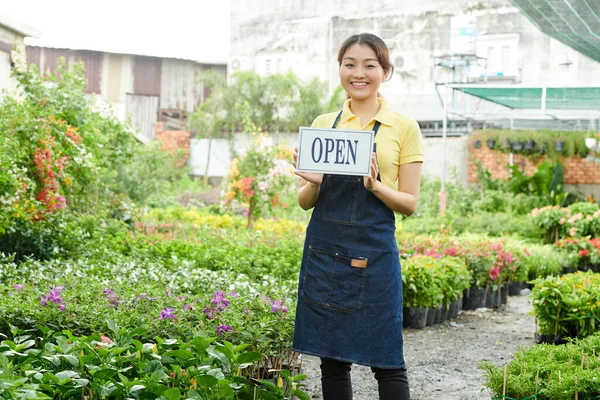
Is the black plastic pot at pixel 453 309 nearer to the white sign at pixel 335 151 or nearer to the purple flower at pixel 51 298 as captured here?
the purple flower at pixel 51 298

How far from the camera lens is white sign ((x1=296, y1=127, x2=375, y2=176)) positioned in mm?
3115

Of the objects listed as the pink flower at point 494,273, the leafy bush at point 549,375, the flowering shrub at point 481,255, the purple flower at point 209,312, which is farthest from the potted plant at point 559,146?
the purple flower at point 209,312

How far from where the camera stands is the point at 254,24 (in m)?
26.3

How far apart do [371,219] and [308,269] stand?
34cm

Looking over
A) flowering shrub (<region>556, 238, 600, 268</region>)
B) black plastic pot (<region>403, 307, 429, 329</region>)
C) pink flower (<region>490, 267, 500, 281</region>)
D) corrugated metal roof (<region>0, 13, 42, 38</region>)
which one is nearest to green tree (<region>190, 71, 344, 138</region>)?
flowering shrub (<region>556, 238, 600, 268</region>)

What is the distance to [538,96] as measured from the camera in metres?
15.2

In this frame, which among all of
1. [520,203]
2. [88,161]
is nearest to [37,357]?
[88,161]

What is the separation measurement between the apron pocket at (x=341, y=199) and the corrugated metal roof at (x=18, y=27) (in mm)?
7807

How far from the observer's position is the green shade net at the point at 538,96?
14.0 meters

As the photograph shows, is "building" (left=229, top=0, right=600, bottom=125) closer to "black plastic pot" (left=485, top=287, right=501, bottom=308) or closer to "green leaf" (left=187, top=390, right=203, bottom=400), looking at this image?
"black plastic pot" (left=485, top=287, right=501, bottom=308)

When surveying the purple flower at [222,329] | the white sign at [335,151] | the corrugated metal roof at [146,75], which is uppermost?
the corrugated metal roof at [146,75]

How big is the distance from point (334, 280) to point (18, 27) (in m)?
8.25

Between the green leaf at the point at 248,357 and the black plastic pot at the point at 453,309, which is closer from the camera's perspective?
the green leaf at the point at 248,357

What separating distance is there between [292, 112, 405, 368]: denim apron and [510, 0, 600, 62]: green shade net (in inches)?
167
